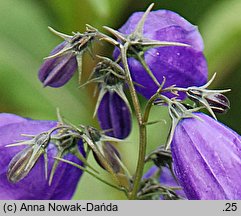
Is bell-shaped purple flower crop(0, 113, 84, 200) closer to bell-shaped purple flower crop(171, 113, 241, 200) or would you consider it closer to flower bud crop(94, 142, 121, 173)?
flower bud crop(94, 142, 121, 173)

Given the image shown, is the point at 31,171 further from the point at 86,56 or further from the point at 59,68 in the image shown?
the point at 86,56

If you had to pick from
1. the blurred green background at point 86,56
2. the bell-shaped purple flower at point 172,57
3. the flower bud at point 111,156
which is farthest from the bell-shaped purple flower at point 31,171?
the blurred green background at point 86,56

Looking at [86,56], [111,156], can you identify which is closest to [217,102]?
[111,156]

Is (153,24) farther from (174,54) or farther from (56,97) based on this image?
(56,97)

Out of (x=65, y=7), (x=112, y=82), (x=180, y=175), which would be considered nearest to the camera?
(x=180, y=175)
